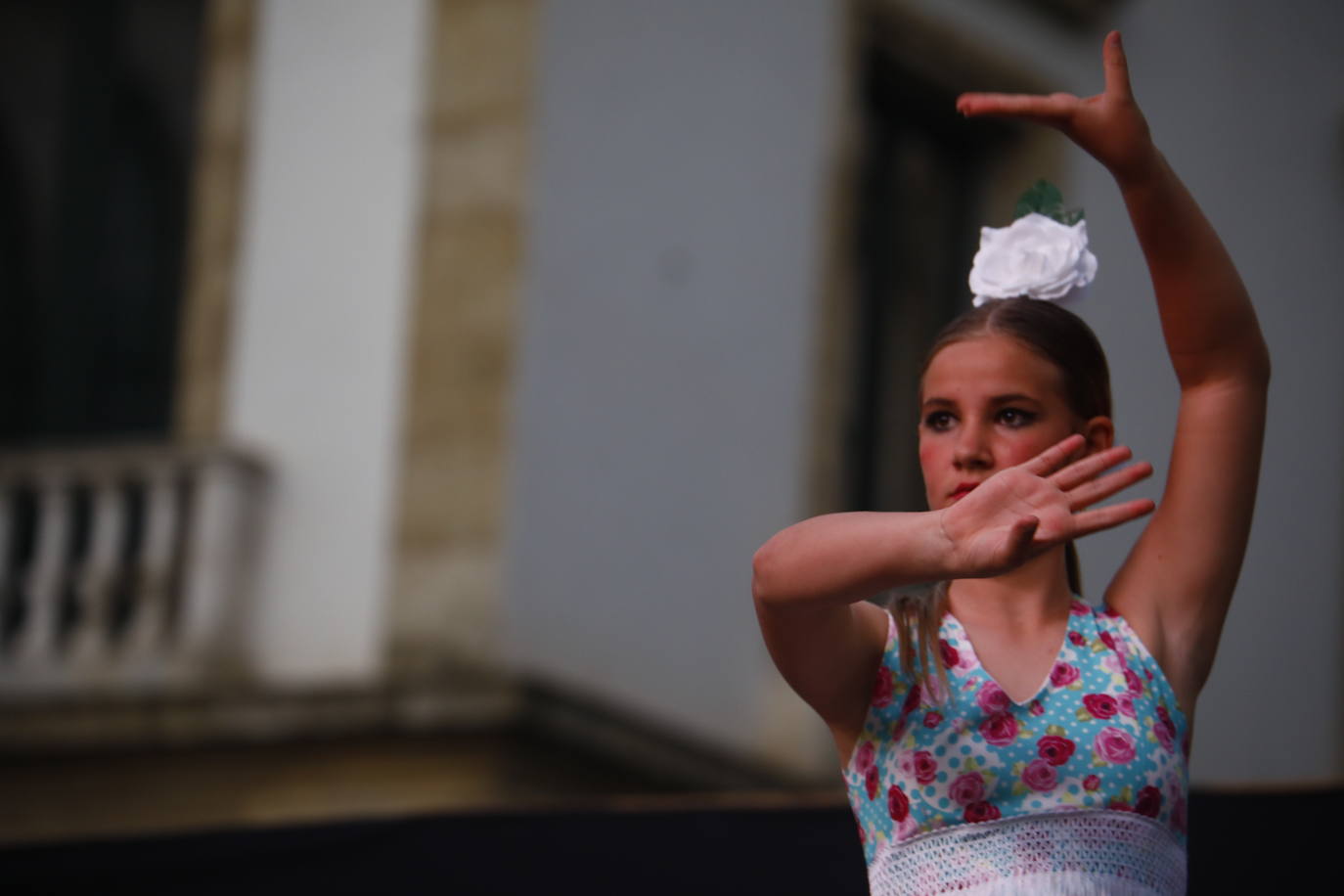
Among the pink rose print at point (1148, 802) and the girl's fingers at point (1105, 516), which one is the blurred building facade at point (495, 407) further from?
the girl's fingers at point (1105, 516)

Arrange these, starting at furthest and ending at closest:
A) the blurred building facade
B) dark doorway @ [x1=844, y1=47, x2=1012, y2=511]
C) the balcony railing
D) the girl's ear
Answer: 1. dark doorway @ [x1=844, y1=47, x2=1012, y2=511]
2. the balcony railing
3. the blurred building facade
4. the girl's ear

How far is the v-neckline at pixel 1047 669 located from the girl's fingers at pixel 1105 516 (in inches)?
9.3

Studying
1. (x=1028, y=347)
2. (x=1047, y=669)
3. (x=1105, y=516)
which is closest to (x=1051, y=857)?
(x=1047, y=669)

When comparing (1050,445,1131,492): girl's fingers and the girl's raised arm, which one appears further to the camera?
the girl's raised arm

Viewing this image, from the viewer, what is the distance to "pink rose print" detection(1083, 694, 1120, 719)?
1.34m

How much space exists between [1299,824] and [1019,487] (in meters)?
1.59

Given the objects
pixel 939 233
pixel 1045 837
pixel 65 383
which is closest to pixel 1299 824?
pixel 1045 837

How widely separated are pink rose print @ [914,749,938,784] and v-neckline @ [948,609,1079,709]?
0.29 feet

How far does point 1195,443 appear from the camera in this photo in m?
1.46

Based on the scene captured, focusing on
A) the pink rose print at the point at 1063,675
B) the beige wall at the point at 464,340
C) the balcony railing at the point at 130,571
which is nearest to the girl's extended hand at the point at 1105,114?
the pink rose print at the point at 1063,675

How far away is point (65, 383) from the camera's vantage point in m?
6.78

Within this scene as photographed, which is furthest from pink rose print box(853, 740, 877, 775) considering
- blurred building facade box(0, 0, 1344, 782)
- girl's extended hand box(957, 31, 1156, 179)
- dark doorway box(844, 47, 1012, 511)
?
dark doorway box(844, 47, 1012, 511)

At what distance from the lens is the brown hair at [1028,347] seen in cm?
138

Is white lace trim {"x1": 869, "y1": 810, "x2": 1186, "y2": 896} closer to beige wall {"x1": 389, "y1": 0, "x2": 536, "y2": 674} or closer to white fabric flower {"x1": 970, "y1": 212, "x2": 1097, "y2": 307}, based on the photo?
white fabric flower {"x1": 970, "y1": 212, "x2": 1097, "y2": 307}
